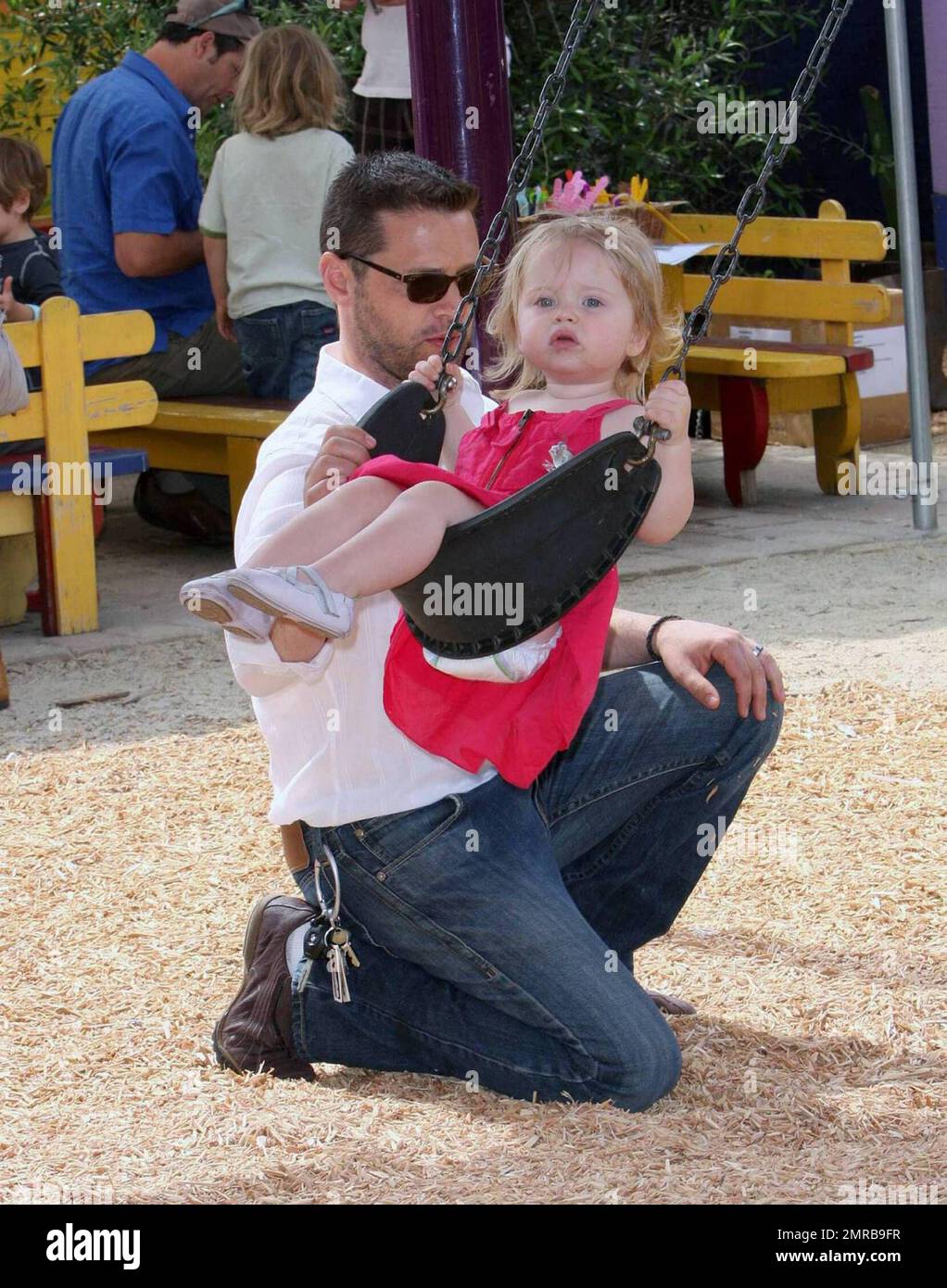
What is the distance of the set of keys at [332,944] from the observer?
9.52 feet

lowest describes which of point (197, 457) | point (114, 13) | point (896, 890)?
point (896, 890)

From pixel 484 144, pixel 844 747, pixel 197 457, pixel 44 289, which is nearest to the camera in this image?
pixel 844 747

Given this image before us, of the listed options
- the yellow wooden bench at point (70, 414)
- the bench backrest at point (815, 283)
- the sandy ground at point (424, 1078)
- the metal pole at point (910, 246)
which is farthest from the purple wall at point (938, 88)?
the yellow wooden bench at point (70, 414)

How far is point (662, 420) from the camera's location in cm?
252

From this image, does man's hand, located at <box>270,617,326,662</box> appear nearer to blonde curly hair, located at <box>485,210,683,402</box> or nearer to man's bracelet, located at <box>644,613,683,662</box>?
blonde curly hair, located at <box>485,210,683,402</box>

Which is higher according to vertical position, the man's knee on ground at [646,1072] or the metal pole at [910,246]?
the metal pole at [910,246]

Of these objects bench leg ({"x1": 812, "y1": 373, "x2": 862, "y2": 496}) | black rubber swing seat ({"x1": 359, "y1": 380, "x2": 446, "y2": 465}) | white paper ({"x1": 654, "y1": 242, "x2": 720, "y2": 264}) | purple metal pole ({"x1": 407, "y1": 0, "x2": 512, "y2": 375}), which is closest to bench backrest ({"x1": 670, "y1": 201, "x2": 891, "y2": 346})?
bench leg ({"x1": 812, "y1": 373, "x2": 862, "y2": 496})

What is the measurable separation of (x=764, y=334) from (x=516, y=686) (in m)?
5.85

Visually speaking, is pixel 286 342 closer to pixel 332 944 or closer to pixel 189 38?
pixel 189 38

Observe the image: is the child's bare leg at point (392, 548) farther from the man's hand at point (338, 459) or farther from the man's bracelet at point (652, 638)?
the man's bracelet at point (652, 638)

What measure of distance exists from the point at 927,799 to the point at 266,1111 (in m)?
2.01

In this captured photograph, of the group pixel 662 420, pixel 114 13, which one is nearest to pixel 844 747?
pixel 662 420

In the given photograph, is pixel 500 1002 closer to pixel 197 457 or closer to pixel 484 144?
pixel 484 144

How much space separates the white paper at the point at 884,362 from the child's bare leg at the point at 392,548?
245 inches
